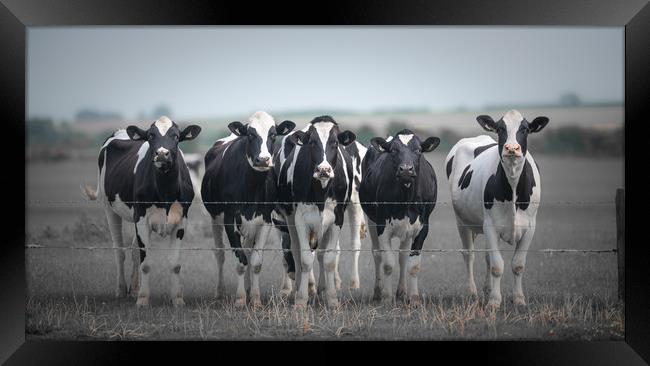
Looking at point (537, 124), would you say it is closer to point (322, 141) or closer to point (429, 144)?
point (429, 144)

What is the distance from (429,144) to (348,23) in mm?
2244

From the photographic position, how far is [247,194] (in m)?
12.7

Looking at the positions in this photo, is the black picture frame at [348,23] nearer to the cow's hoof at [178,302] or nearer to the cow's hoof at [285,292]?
the cow's hoof at [178,302]

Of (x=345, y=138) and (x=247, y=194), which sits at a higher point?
(x=345, y=138)

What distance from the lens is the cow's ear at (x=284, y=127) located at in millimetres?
12544

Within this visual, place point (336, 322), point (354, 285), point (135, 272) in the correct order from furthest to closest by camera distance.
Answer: point (354, 285), point (135, 272), point (336, 322)

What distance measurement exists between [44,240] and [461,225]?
6.59 metres

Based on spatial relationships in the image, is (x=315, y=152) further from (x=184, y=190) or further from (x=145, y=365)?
(x=145, y=365)

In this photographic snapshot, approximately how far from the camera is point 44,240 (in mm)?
15578

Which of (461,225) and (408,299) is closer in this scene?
(408,299)

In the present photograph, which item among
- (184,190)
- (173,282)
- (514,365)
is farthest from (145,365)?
(514,365)

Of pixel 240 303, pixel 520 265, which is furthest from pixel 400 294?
pixel 240 303

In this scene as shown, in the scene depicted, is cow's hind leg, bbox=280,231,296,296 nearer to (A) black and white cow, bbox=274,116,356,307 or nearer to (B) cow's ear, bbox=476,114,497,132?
(A) black and white cow, bbox=274,116,356,307

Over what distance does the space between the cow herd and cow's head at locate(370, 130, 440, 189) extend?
0.05ft
